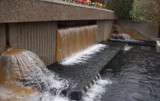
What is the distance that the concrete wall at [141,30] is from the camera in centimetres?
1507

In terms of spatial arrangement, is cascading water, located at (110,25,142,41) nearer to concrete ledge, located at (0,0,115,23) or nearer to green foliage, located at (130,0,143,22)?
green foliage, located at (130,0,143,22)

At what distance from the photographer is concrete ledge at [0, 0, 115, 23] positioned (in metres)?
3.90

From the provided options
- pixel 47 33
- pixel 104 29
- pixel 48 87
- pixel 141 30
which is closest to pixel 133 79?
pixel 48 87

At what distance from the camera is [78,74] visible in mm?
5555

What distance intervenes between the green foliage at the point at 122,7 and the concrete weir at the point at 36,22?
795 centimetres

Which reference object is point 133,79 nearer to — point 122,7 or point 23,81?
point 23,81

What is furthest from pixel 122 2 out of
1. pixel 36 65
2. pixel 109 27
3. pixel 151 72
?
pixel 36 65

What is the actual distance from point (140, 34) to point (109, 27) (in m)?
2.57

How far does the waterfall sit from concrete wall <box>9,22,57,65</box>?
0.32m

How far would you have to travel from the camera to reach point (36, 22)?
572 cm

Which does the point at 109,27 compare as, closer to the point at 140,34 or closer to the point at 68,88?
the point at 140,34

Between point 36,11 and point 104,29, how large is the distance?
9.01 m

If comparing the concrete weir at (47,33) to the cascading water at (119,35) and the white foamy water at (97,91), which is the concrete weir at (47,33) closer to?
the white foamy water at (97,91)

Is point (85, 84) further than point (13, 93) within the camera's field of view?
Yes
